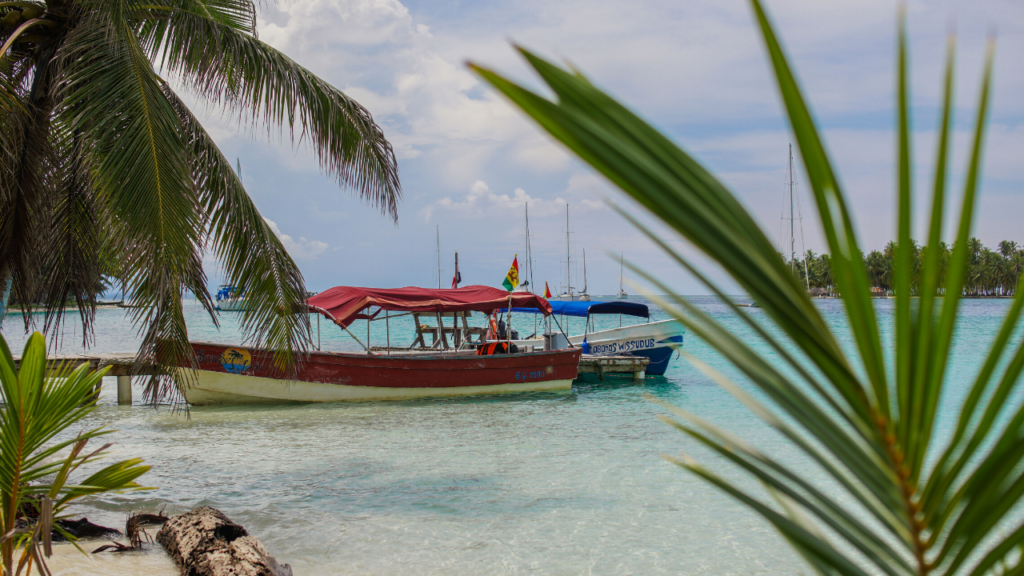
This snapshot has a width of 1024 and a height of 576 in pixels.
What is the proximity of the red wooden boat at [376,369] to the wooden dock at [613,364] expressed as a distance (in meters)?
2.69

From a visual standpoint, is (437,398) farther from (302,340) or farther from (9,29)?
(9,29)

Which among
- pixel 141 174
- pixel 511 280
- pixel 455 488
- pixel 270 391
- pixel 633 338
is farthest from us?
pixel 633 338

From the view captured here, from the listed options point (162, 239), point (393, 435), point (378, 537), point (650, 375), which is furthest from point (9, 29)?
point (650, 375)

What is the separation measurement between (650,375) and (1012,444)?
21.6 m

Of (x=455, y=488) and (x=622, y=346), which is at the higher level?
(x=622, y=346)

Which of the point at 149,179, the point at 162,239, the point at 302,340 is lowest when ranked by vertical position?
the point at 302,340

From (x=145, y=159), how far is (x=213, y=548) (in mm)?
3155

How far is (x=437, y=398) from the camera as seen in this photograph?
52.1ft

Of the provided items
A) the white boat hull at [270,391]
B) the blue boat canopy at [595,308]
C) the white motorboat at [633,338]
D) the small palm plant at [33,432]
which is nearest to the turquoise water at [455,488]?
the white boat hull at [270,391]

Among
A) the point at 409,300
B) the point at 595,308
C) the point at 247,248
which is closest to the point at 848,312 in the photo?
the point at 247,248

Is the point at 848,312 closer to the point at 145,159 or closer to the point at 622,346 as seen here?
the point at 145,159

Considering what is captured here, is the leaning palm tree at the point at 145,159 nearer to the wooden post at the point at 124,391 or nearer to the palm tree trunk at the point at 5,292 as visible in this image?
the palm tree trunk at the point at 5,292

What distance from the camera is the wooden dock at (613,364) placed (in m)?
19.6

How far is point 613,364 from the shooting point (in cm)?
1970
